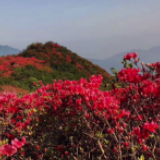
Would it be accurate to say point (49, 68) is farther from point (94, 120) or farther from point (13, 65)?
point (94, 120)

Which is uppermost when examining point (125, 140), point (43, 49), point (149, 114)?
point (43, 49)

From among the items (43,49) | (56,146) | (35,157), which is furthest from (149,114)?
(43,49)

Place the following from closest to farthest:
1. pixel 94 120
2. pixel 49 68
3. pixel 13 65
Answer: pixel 94 120 < pixel 13 65 < pixel 49 68

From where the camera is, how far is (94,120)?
318 centimetres

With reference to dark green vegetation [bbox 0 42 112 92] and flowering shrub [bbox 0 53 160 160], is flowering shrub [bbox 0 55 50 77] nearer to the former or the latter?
dark green vegetation [bbox 0 42 112 92]

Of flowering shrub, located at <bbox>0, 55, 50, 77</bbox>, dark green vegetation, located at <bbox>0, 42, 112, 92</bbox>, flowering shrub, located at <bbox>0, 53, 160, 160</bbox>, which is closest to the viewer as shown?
flowering shrub, located at <bbox>0, 53, 160, 160</bbox>

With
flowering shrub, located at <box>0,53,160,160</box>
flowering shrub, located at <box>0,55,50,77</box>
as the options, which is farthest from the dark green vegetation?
flowering shrub, located at <box>0,53,160,160</box>

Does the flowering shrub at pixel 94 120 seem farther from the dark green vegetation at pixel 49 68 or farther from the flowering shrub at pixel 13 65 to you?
the flowering shrub at pixel 13 65

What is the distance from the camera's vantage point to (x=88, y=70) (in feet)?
68.3

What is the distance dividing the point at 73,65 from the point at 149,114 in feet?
55.6

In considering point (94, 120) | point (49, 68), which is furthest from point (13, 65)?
point (94, 120)

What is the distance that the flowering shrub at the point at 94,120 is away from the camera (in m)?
2.68

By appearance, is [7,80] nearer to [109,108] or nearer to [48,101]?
[48,101]

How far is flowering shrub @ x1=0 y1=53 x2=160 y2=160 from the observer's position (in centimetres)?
268
